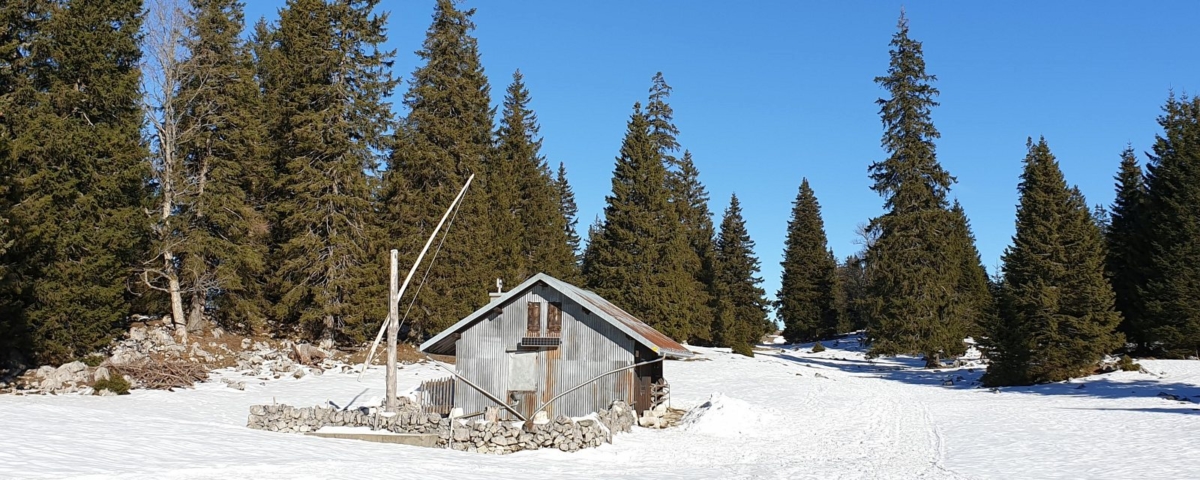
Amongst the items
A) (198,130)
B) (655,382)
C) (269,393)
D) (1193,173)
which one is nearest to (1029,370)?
(1193,173)

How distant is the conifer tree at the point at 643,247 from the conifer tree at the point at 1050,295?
20.9 meters

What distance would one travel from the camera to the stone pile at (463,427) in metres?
19.8

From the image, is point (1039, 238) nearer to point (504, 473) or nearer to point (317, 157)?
point (504, 473)

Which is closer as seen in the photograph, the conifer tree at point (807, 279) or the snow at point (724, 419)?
the snow at point (724, 419)

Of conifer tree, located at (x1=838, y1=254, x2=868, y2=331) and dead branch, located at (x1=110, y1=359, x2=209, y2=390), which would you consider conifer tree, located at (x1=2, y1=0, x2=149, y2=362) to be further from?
conifer tree, located at (x1=838, y1=254, x2=868, y2=331)

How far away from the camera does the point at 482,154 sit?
52.3 m

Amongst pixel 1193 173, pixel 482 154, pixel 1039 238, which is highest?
pixel 482 154

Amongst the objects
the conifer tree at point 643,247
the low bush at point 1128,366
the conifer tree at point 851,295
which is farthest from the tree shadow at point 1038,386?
the conifer tree at point 851,295

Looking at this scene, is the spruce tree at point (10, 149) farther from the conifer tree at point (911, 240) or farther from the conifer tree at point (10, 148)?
the conifer tree at point (911, 240)

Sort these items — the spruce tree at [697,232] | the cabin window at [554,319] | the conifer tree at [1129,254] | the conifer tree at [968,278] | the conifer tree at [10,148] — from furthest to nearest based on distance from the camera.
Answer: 1. the spruce tree at [697,232]
2. the conifer tree at [968,278]
3. the conifer tree at [1129,254]
4. the cabin window at [554,319]
5. the conifer tree at [10,148]

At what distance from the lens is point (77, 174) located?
94.9 feet

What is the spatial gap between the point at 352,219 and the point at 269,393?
13690 millimetres

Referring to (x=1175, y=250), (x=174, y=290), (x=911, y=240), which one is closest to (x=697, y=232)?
(x=911, y=240)

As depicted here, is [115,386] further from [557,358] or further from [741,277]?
[741,277]
